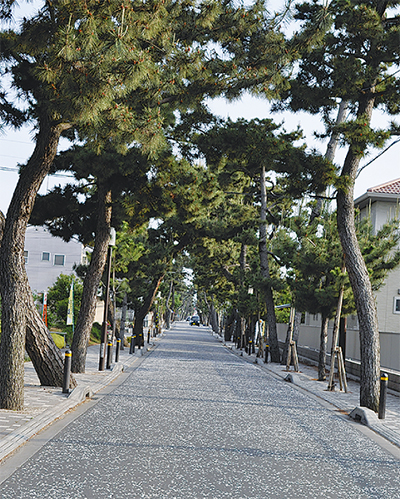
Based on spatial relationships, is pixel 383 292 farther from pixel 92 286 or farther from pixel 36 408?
pixel 36 408

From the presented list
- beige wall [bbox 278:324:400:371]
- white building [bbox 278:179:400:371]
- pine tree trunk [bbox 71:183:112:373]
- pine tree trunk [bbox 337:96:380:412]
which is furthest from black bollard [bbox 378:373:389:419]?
white building [bbox 278:179:400:371]

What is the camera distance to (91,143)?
433 inches

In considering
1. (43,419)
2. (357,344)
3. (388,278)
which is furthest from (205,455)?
(388,278)

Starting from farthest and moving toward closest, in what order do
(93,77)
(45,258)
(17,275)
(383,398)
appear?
(45,258) → (383,398) → (17,275) → (93,77)

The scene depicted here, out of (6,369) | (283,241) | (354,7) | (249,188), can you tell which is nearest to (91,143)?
(6,369)

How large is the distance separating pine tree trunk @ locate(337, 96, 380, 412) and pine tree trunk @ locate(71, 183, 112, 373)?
7412mm

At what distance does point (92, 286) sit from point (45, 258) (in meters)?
37.4

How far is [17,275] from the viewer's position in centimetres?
1038

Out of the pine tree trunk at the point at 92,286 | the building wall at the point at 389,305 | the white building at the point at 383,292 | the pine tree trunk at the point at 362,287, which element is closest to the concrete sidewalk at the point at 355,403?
the pine tree trunk at the point at 362,287

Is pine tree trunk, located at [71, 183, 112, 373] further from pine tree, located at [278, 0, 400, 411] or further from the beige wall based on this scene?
the beige wall

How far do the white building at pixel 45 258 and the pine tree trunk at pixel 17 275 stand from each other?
43079mm

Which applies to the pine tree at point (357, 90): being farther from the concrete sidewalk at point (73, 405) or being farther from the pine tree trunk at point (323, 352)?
the pine tree trunk at point (323, 352)

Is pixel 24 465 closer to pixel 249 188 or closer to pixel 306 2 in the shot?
pixel 306 2

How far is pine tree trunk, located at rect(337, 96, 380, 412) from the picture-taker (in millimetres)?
12603
